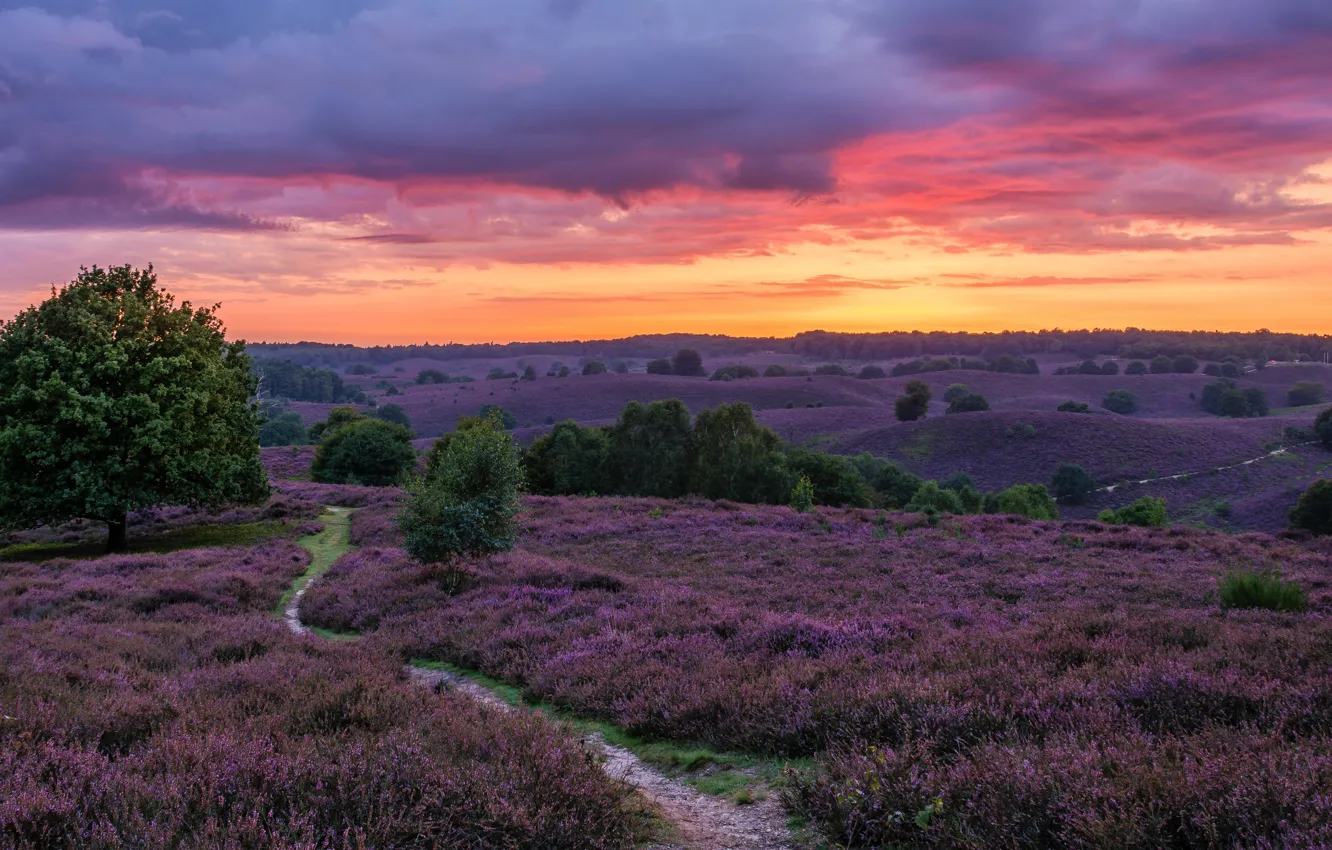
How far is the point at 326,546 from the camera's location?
29531 mm

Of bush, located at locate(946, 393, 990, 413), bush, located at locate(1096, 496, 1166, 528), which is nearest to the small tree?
bush, located at locate(1096, 496, 1166, 528)

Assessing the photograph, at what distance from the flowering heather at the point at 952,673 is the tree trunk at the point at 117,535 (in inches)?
512

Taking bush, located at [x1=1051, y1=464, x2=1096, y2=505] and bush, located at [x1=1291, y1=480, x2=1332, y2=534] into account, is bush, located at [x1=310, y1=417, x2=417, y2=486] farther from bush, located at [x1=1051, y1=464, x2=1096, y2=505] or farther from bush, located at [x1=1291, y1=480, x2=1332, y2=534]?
bush, located at [x1=1291, y1=480, x2=1332, y2=534]

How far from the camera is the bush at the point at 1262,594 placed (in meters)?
13.6

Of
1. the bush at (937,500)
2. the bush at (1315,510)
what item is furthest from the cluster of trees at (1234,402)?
the bush at (937,500)

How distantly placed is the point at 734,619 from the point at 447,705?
6048 mm

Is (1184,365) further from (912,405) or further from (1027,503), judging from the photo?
(1027,503)

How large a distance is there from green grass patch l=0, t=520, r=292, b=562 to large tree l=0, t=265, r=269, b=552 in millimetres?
1180

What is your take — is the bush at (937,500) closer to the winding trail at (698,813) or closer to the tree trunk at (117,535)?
the tree trunk at (117,535)

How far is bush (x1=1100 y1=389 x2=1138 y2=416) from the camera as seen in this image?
477ft

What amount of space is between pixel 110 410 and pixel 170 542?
6.54 meters

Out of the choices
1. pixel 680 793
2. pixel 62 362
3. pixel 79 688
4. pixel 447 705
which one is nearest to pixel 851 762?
pixel 680 793

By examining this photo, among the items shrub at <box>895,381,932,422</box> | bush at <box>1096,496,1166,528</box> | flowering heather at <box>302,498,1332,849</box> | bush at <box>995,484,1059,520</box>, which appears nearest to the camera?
flowering heather at <box>302,498,1332,849</box>

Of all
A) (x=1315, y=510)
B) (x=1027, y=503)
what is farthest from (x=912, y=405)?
(x=1315, y=510)
